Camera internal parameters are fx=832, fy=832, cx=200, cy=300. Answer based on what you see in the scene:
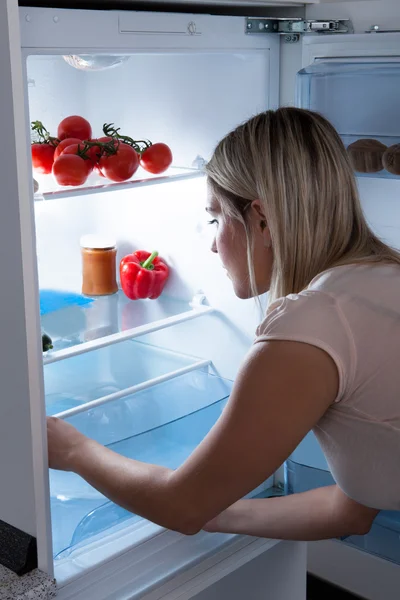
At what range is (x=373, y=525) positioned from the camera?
1.85 m

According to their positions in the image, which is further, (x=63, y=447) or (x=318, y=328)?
(x=63, y=447)

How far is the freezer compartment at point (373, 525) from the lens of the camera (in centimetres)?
181

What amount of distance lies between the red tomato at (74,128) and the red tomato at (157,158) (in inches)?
5.6

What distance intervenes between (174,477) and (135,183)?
2.37 ft

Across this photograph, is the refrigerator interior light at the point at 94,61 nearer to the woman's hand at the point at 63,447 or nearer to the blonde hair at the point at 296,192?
the blonde hair at the point at 296,192

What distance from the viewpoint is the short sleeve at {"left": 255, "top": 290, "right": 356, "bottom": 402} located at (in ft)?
3.99

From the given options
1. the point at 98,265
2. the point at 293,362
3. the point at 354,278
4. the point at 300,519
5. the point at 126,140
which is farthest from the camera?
the point at 98,265

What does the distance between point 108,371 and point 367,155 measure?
866mm

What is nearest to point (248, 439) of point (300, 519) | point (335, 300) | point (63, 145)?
point (335, 300)

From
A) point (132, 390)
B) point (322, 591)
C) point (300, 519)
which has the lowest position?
point (322, 591)

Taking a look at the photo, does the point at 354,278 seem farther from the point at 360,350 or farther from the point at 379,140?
the point at 379,140

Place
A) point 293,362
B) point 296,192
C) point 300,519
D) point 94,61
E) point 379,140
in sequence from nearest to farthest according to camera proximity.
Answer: point 293,362 < point 296,192 < point 300,519 < point 379,140 < point 94,61

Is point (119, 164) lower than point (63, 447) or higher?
higher

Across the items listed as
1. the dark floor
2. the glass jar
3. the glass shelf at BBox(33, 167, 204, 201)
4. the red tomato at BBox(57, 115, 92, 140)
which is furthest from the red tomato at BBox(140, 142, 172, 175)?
the dark floor
